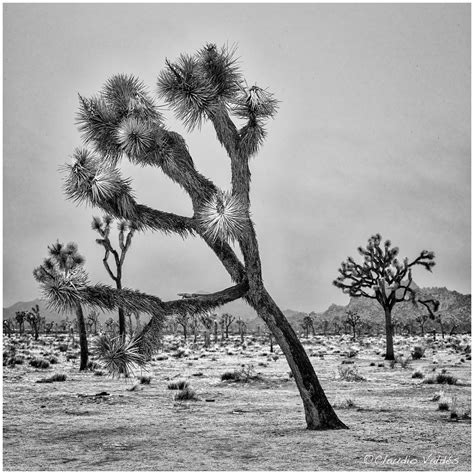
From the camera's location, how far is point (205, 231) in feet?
30.3

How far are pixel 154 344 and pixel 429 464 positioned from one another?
173 inches

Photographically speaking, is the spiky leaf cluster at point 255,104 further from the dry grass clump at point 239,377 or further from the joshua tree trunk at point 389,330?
the joshua tree trunk at point 389,330

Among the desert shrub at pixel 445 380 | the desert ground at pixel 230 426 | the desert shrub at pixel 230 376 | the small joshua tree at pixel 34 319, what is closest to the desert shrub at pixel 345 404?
the desert ground at pixel 230 426

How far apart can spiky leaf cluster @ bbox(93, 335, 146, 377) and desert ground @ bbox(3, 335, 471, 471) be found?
3.93 feet

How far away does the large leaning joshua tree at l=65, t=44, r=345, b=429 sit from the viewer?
9.23m

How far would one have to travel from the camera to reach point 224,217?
8.46 m

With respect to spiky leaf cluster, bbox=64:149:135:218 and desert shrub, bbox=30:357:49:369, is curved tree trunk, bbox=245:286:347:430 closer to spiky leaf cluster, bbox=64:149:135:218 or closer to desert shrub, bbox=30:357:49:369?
spiky leaf cluster, bbox=64:149:135:218

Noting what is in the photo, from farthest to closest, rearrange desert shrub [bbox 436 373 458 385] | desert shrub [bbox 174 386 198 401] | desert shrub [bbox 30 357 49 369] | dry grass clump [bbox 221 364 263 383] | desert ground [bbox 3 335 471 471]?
desert shrub [bbox 30 357 49 369] < dry grass clump [bbox 221 364 263 383] < desert shrub [bbox 436 373 458 385] < desert shrub [bbox 174 386 198 401] < desert ground [bbox 3 335 471 471]

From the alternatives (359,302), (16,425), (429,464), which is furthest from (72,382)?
(359,302)

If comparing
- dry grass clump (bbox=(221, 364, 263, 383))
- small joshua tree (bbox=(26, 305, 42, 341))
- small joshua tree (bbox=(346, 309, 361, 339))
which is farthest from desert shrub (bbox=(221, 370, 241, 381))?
small joshua tree (bbox=(346, 309, 361, 339))

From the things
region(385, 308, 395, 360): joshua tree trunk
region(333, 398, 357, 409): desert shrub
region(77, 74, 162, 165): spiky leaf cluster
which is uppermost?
region(77, 74, 162, 165): spiky leaf cluster

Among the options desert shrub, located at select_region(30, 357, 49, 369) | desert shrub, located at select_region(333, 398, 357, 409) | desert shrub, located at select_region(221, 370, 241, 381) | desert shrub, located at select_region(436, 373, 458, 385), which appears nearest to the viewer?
desert shrub, located at select_region(333, 398, 357, 409)

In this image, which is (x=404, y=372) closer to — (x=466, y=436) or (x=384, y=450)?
(x=466, y=436)

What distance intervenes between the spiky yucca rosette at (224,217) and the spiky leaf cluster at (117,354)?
2.14 m
